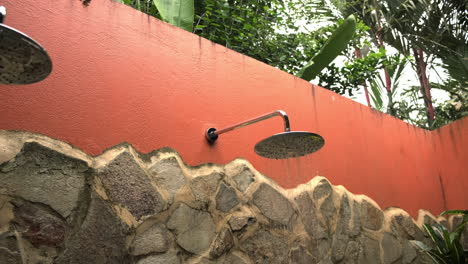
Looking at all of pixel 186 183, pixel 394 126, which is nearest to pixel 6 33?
pixel 186 183

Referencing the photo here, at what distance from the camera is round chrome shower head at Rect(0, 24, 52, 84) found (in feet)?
3.53

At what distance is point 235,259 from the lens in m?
2.04

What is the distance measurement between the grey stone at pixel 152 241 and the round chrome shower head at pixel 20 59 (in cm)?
80

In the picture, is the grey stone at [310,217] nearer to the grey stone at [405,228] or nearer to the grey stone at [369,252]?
the grey stone at [369,252]

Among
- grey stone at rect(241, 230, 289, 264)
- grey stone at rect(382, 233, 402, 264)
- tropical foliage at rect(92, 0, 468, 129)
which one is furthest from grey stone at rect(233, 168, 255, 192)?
tropical foliage at rect(92, 0, 468, 129)

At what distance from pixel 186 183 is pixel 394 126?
2369 millimetres

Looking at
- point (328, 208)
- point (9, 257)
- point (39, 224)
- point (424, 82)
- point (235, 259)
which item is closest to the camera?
point (9, 257)

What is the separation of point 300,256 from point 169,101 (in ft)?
3.83

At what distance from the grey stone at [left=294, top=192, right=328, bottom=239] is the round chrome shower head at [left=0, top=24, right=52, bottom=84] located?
171 centimetres

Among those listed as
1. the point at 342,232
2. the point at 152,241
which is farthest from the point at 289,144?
the point at 342,232

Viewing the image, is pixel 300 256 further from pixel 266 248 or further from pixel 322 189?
pixel 322 189

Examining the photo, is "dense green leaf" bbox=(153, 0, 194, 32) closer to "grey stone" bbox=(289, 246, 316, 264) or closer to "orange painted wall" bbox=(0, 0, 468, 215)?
"orange painted wall" bbox=(0, 0, 468, 215)

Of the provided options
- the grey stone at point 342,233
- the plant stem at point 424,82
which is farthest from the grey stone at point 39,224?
the plant stem at point 424,82

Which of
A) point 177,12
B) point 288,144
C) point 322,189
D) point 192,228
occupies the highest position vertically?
point 177,12
